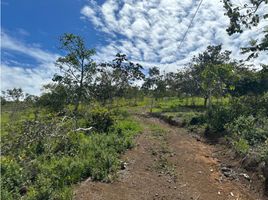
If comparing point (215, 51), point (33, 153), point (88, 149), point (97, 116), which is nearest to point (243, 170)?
point (88, 149)

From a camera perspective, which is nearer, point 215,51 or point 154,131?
point 154,131

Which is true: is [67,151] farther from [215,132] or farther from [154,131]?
[215,132]

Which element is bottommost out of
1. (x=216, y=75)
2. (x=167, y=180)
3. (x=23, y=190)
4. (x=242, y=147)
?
(x=23, y=190)

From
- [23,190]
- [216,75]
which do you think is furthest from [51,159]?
[216,75]

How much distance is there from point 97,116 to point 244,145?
796 cm

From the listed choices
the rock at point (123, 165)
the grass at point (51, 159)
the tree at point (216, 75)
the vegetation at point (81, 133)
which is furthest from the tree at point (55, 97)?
the rock at point (123, 165)

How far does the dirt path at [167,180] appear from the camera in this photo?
773 cm

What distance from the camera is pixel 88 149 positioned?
1091 centimetres

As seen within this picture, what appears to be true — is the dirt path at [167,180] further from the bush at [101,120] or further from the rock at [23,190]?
the bush at [101,120]

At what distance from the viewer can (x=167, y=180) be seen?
8758mm

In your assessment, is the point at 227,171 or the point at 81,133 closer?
the point at 227,171

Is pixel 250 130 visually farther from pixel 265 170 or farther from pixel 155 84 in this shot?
pixel 155 84

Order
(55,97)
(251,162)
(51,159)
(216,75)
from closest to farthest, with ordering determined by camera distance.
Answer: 1. (251,162)
2. (51,159)
3. (216,75)
4. (55,97)

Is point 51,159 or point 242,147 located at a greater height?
point 242,147
